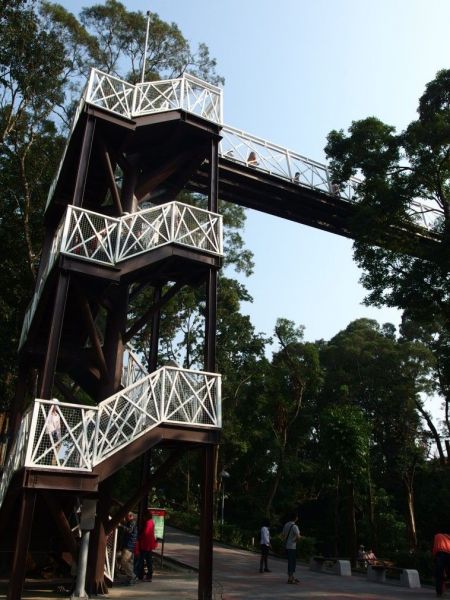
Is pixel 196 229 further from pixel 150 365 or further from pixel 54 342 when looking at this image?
pixel 150 365

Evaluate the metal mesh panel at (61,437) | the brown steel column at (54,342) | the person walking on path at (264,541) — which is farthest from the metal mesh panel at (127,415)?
A: the person walking on path at (264,541)

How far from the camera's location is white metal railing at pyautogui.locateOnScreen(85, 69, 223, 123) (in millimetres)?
12078

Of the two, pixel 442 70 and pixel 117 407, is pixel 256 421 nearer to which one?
pixel 442 70

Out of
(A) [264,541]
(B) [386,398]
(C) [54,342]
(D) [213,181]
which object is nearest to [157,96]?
(D) [213,181]

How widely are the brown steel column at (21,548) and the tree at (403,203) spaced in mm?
13050

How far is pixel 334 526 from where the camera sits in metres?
36.6

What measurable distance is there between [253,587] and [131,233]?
794 centimetres

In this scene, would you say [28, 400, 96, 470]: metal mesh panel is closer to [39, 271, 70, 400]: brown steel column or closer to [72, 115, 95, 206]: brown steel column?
[39, 271, 70, 400]: brown steel column

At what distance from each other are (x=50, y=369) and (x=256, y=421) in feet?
78.3

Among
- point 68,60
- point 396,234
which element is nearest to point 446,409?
point 396,234

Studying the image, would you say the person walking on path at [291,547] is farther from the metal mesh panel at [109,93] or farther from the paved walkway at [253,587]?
the metal mesh panel at [109,93]

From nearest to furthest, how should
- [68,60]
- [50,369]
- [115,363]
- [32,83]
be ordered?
[50,369] → [115,363] → [32,83] → [68,60]

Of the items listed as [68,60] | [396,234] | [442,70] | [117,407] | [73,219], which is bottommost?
[117,407]

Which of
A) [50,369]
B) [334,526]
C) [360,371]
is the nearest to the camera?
[50,369]
